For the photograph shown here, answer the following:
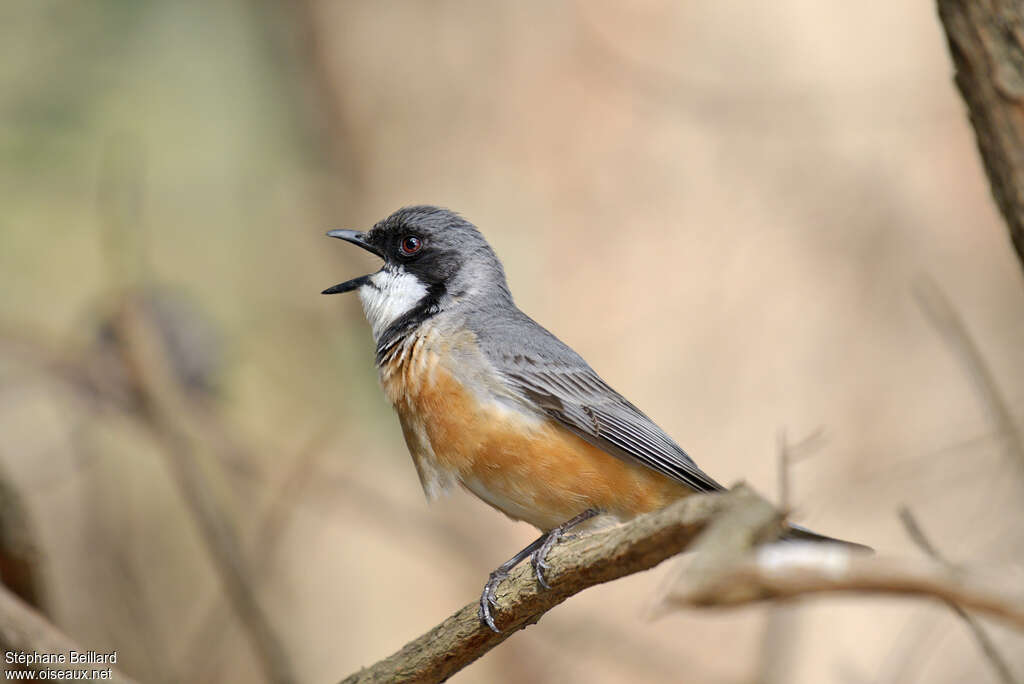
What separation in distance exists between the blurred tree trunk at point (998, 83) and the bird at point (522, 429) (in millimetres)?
1499

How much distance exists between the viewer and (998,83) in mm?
3596

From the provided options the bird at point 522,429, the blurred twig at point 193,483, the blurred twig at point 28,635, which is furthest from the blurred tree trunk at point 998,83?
the blurred twig at point 193,483

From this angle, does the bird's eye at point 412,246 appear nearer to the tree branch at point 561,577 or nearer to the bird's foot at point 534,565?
the bird's foot at point 534,565

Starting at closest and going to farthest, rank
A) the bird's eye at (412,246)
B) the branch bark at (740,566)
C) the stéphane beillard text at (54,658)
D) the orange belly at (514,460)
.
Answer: the branch bark at (740,566), the stéphane beillard text at (54,658), the orange belly at (514,460), the bird's eye at (412,246)

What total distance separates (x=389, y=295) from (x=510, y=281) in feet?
11.6

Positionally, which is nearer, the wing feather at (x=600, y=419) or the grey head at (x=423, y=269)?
the wing feather at (x=600, y=419)

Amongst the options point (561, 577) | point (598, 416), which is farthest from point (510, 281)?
point (561, 577)

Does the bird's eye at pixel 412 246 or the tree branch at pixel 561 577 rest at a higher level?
the bird's eye at pixel 412 246

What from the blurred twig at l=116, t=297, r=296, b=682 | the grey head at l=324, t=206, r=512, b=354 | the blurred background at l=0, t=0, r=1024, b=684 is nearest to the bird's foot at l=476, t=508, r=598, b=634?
the grey head at l=324, t=206, r=512, b=354

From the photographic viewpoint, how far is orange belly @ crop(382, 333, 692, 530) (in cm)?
451

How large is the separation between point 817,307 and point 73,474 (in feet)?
22.1

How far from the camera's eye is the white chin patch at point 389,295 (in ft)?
17.8

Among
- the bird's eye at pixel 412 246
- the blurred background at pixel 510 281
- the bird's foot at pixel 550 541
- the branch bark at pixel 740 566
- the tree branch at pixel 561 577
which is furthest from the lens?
the blurred background at pixel 510 281

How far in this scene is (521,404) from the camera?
4.68 meters
